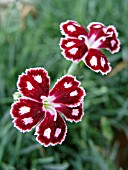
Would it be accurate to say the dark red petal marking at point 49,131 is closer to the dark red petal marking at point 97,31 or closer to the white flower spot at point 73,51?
the white flower spot at point 73,51

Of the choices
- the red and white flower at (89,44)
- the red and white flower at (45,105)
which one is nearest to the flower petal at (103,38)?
the red and white flower at (89,44)

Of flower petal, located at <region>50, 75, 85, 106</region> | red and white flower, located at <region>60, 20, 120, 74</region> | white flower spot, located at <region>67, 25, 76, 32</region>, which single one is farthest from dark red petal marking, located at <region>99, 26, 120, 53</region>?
flower petal, located at <region>50, 75, 85, 106</region>

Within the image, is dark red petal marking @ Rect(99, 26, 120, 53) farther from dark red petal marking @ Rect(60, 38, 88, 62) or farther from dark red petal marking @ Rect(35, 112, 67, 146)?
dark red petal marking @ Rect(35, 112, 67, 146)

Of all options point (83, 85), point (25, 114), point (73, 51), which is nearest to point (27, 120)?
point (25, 114)

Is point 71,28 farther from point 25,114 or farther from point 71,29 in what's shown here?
point 25,114

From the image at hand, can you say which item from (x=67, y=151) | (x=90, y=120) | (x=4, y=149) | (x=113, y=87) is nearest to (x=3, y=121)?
(x=4, y=149)

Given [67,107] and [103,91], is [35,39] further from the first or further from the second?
[67,107]
